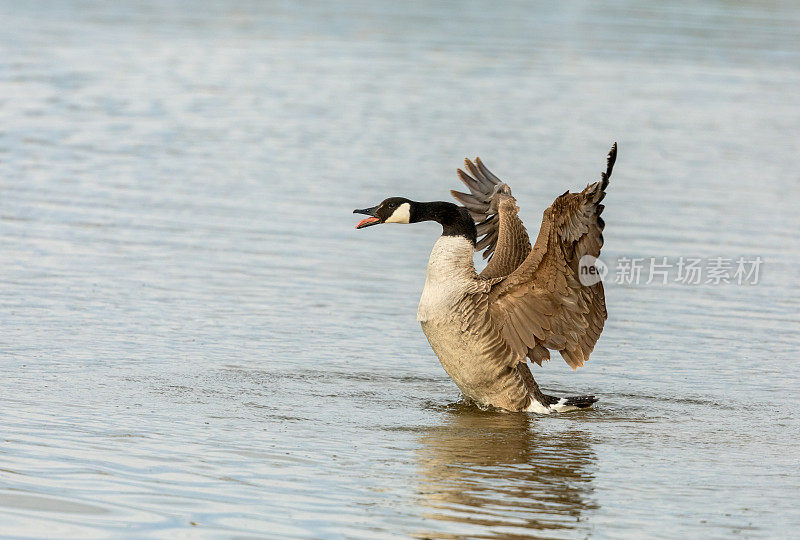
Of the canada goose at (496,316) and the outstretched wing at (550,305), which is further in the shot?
the canada goose at (496,316)

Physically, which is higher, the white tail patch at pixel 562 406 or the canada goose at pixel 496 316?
the canada goose at pixel 496 316

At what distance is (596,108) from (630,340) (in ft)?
43.8

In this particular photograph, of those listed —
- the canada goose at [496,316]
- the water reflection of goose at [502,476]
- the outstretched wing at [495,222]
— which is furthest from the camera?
the outstretched wing at [495,222]

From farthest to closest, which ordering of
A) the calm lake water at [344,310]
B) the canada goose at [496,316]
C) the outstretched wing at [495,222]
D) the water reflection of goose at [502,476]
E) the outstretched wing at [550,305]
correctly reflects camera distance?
the outstretched wing at [495,222], the canada goose at [496,316], the outstretched wing at [550,305], the calm lake water at [344,310], the water reflection of goose at [502,476]

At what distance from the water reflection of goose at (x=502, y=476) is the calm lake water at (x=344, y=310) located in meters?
0.03

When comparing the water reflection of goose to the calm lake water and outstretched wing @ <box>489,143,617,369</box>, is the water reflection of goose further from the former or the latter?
outstretched wing @ <box>489,143,617,369</box>

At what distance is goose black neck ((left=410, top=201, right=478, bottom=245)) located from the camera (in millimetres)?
9055

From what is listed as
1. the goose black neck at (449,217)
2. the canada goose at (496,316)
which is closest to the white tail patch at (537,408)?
the canada goose at (496,316)

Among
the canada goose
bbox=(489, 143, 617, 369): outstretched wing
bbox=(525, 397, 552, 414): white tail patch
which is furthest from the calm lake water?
bbox=(489, 143, 617, 369): outstretched wing

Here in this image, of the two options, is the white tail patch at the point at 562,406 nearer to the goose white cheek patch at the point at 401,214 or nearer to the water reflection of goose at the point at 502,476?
the water reflection of goose at the point at 502,476

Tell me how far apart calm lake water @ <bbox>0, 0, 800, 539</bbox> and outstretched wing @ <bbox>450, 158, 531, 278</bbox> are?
1.03 m

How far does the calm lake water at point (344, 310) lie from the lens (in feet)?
22.5

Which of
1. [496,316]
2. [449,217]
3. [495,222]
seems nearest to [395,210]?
[449,217]

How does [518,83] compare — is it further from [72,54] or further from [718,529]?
[718,529]
